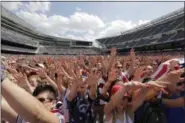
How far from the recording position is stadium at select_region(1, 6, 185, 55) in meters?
47.6

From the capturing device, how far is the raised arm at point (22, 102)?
3.76 ft

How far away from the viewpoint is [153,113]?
3059mm

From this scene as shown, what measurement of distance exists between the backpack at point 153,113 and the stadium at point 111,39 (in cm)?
2068

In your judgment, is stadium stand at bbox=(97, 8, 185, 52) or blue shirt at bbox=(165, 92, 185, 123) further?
stadium stand at bbox=(97, 8, 185, 52)

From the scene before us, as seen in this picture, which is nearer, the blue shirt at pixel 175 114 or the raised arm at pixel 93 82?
the blue shirt at pixel 175 114

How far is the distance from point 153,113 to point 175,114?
21 centimetres

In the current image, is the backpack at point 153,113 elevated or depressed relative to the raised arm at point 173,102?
depressed

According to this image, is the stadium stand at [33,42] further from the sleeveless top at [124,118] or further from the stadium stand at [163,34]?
the sleeveless top at [124,118]

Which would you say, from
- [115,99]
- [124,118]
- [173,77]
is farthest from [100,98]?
[173,77]

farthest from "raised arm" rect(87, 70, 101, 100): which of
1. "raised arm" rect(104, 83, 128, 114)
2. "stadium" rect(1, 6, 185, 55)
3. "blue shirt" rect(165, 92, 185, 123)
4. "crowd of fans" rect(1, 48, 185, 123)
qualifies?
"stadium" rect(1, 6, 185, 55)

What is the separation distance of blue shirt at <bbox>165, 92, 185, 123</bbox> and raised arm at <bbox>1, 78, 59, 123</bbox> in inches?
75.6

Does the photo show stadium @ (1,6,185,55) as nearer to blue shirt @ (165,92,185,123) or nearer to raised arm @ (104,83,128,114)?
raised arm @ (104,83,128,114)

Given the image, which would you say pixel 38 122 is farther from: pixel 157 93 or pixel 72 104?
pixel 72 104

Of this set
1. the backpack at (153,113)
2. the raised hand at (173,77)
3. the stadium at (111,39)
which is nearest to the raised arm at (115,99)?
the backpack at (153,113)
